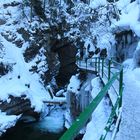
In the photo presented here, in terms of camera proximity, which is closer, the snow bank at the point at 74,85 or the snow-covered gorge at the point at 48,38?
the snow bank at the point at 74,85

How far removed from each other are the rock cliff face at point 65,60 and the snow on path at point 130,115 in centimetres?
1598

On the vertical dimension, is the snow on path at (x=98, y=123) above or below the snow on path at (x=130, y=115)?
below

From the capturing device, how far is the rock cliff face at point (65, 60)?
90.4 feet

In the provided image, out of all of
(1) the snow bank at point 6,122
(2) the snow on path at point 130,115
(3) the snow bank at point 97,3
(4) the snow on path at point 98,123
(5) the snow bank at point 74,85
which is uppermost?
(3) the snow bank at point 97,3

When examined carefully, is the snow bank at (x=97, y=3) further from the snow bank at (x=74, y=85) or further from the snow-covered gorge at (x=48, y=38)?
the snow bank at (x=74, y=85)

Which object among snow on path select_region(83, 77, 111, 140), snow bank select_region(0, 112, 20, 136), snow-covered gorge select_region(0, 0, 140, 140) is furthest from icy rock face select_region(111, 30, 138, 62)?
snow on path select_region(83, 77, 111, 140)

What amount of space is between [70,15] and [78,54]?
397cm

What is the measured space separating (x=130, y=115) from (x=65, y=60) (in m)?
20.5

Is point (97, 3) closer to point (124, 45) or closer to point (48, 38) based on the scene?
point (48, 38)

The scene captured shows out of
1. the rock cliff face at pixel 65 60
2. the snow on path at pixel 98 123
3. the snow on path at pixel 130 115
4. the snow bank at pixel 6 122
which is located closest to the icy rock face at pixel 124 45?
the rock cliff face at pixel 65 60

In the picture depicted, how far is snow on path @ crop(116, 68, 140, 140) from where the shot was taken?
606 cm

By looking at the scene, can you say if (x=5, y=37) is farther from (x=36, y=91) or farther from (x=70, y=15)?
(x=70, y=15)

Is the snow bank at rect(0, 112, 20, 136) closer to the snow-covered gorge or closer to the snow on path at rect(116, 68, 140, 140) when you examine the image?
the snow-covered gorge

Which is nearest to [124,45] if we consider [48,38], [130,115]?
[48,38]
